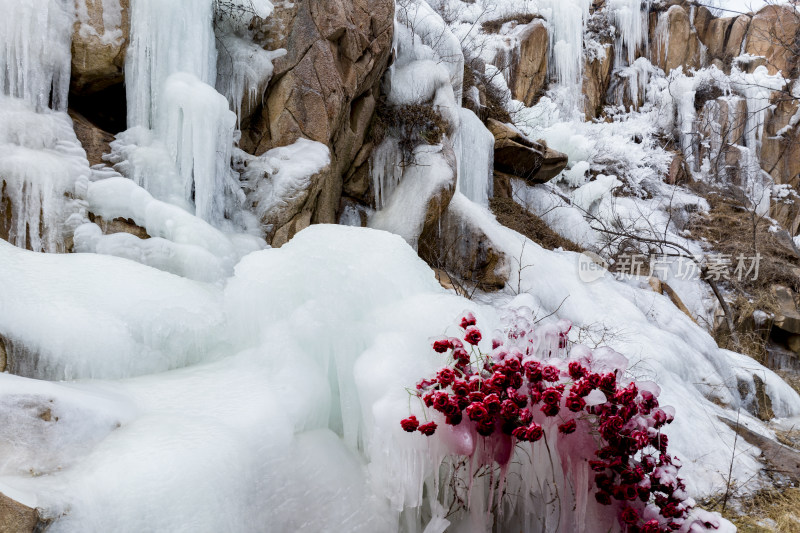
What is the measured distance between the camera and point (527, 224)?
7926 millimetres

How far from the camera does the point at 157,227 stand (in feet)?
12.3

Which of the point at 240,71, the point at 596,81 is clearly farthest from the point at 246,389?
the point at 596,81

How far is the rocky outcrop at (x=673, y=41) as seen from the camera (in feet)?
49.2

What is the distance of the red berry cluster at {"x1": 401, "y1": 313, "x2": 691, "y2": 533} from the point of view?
1806mm

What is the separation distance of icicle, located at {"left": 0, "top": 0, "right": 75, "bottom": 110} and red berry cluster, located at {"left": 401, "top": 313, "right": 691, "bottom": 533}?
12.2 ft

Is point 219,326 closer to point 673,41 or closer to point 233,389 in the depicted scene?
point 233,389

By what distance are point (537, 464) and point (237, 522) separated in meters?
1.11

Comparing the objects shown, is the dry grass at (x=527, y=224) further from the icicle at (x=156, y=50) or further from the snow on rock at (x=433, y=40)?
the icicle at (x=156, y=50)

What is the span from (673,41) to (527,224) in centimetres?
1087

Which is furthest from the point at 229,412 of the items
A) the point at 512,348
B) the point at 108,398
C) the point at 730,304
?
the point at 730,304

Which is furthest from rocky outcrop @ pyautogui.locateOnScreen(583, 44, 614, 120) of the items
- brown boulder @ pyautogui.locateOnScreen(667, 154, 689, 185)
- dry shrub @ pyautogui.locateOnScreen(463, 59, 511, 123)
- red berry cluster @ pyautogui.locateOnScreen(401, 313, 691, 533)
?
red berry cluster @ pyautogui.locateOnScreen(401, 313, 691, 533)

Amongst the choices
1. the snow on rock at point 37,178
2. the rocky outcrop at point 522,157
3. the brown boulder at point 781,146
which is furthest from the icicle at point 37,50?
the brown boulder at point 781,146

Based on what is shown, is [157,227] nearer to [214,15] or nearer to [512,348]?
[214,15]

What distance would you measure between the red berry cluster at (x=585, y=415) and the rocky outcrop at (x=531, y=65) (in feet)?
38.5
